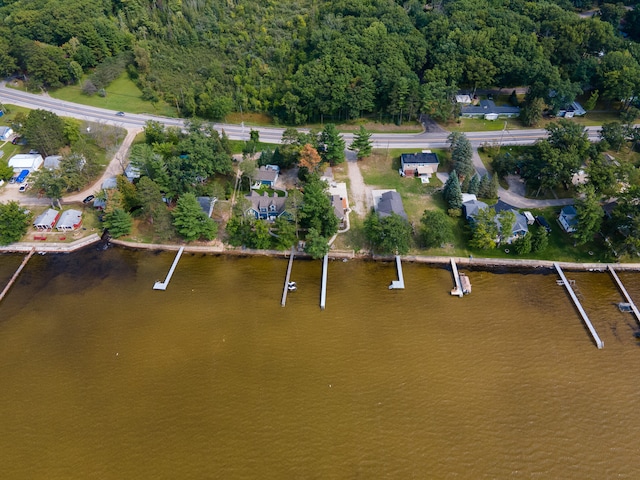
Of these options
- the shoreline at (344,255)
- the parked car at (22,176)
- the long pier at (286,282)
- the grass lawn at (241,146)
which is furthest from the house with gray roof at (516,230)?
the parked car at (22,176)

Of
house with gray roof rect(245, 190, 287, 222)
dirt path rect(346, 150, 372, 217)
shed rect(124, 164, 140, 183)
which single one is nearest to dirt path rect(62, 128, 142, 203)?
shed rect(124, 164, 140, 183)

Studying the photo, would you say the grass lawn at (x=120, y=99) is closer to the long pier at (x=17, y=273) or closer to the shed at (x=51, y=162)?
the shed at (x=51, y=162)

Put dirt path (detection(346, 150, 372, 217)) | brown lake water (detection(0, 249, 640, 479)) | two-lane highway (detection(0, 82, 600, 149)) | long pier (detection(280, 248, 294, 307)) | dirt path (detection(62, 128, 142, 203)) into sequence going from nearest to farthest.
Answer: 1. brown lake water (detection(0, 249, 640, 479))
2. long pier (detection(280, 248, 294, 307))
3. dirt path (detection(346, 150, 372, 217))
4. dirt path (detection(62, 128, 142, 203))
5. two-lane highway (detection(0, 82, 600, 149))

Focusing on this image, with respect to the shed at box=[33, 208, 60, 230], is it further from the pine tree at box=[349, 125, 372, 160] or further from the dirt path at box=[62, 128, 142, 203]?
the pine tree at box=[349, 125, 372, 160]

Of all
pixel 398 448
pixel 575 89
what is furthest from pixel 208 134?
pixel 575 89

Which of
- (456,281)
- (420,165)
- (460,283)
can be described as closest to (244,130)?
(420,165)

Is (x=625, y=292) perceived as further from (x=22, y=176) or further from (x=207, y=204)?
(x=22, y=176)
